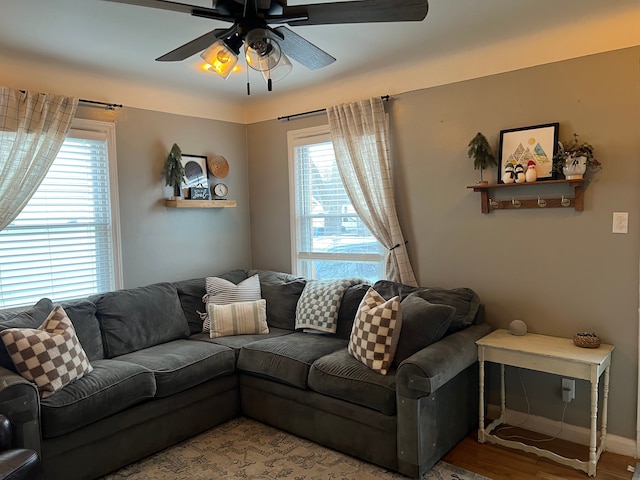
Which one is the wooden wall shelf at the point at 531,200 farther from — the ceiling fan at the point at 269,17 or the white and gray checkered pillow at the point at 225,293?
the white and gray checkered pillow at the point at 225,293

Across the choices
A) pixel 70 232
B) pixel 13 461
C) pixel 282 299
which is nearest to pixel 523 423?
pixel 282 299

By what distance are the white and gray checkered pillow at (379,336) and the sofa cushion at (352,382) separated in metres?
0.05

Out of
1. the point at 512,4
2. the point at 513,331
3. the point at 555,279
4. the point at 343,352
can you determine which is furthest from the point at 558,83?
the point at 343,352

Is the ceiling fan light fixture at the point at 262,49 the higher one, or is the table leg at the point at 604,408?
the ceiling fan light fixture at the point at 262,49

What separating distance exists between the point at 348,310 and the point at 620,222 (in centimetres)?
181

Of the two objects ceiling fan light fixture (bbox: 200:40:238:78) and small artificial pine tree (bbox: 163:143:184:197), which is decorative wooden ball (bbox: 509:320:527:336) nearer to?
ceiling fan light fixture (bbox: 200:40:238:78)

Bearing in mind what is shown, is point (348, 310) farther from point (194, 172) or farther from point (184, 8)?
point (184, 8)

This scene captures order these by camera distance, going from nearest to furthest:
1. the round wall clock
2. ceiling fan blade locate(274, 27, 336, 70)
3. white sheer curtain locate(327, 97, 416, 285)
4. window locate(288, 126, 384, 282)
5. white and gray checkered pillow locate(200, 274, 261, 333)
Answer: ceiling fan blade locate(274, 27, 336, 70)
white sheer curtain locate(327, 97, 416, 285)
white and gray checkered pillow locate(200, 274, 261, 333)
window locate(288, 126, 384, 282)
the round wall clock

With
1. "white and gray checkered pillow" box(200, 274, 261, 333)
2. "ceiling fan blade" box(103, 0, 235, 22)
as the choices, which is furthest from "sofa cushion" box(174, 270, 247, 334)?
"ceiling fan blade" box(103, 0, 235, 22)

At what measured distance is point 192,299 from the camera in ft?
12.6

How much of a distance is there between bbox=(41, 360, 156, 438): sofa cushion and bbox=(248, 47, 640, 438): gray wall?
209cm

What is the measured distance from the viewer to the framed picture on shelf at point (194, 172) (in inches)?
162

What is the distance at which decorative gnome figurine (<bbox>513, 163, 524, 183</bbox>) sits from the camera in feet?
9.62

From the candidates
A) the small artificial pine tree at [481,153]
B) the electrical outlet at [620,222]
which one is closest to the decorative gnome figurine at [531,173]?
the small artificial pine tree at [481,153]
